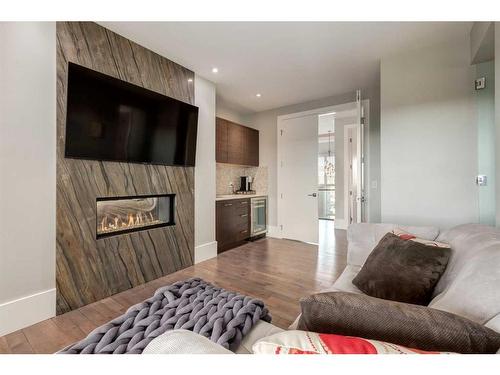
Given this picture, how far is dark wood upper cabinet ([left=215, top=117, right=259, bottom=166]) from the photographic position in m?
4.03

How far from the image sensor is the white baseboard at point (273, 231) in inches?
186

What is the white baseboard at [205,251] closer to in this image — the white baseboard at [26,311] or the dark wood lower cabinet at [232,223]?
the dark wood lower cabinet at [232,223]

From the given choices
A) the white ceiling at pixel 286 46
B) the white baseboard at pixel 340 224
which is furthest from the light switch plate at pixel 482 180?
the white baseboard at pixel 340 224

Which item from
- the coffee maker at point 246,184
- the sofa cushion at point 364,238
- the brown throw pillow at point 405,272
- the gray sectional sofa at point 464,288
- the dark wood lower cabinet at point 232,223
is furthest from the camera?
the coffee maker at point 246,184

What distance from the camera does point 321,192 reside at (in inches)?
302

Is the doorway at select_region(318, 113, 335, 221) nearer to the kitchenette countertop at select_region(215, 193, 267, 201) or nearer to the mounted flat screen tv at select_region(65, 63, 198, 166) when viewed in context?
the kitchenette countertop at select_region(215, 193, 267, 201)

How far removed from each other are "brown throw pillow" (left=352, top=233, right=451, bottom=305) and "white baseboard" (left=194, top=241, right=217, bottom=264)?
2.29m

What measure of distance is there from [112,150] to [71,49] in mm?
927

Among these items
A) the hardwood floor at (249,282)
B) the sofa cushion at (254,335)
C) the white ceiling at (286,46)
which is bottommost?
the hardwood floor at (249,282)

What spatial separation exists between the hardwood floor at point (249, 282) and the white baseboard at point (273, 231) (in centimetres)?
30

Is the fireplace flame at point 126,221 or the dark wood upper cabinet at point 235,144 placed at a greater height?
the dark wood upper cabinet at point 235,144

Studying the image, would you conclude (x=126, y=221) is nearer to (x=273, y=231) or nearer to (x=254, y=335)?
(x=254, y=335)

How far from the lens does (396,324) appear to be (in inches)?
24.9
